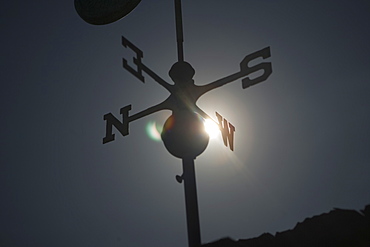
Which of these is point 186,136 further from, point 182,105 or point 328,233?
point 328,233

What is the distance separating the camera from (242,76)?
10.4 feet

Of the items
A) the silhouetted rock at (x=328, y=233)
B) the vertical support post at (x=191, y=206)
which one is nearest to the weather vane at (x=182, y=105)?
the vertical support post at (x=191, y=206)

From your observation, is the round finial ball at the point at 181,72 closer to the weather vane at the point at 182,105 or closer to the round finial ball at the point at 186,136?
the weather vane at the point at 182,105

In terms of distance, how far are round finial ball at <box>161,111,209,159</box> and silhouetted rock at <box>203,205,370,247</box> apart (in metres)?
0.93

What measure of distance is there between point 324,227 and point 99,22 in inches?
109

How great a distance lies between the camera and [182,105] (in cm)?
292

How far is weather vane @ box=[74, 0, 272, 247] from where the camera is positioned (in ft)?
8.73

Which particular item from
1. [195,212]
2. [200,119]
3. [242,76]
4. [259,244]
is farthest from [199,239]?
[242,76]

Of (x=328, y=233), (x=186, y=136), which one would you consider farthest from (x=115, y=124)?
(x=328, y=233)

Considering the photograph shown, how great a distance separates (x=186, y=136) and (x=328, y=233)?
1215 mm

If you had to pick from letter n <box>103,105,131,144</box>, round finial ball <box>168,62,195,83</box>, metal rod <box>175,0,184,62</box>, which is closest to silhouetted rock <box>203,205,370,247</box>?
round finial ball <box>168,62,195,83</box>

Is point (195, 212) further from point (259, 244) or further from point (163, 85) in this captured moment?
point (163, 85)

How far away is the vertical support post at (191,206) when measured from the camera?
241 cm

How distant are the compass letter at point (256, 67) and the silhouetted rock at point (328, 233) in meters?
1.55
